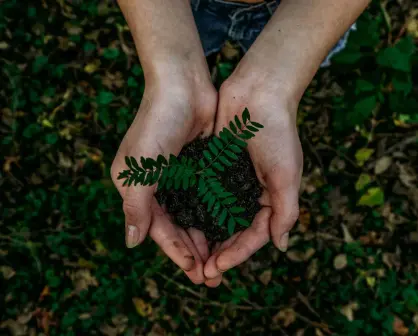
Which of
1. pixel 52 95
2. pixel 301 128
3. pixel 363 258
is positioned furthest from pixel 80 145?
pixel 363 258

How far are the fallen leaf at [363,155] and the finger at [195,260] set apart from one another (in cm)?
180

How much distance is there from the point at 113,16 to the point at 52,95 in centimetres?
92

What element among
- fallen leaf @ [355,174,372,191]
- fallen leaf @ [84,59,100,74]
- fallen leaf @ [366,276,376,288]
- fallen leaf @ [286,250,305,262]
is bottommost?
fallen leaf @ [366,276,376,288]

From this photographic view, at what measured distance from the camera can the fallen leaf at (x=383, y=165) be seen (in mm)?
3773

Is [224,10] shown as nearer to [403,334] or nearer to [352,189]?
[352,189]

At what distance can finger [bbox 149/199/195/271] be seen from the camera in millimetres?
2613

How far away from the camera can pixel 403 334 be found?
139 inches

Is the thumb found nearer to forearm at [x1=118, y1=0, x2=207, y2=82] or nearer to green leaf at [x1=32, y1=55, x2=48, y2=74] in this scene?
forearm at [x1=118, y1=0, x2=207, y2=82]

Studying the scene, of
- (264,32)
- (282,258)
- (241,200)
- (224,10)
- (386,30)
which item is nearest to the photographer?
(241,200)

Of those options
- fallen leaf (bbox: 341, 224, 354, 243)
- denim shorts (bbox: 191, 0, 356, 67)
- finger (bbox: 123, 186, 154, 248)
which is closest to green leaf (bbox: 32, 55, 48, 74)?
denim shorts (bbox: 191, 0, 356, 67)

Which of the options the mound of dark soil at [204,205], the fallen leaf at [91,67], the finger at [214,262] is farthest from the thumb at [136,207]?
the fallen leaf at [91,67]

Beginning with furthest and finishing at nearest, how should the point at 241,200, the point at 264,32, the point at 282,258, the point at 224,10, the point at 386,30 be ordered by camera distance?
the point at 386,30
the point at 282,258
the point at 224,10
the point at 264,32
the point at 241,200

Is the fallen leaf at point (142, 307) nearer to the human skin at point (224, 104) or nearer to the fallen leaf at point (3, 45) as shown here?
the human skin at point (224, 104)

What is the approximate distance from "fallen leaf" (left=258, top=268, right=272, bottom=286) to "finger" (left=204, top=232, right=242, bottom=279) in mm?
1002
